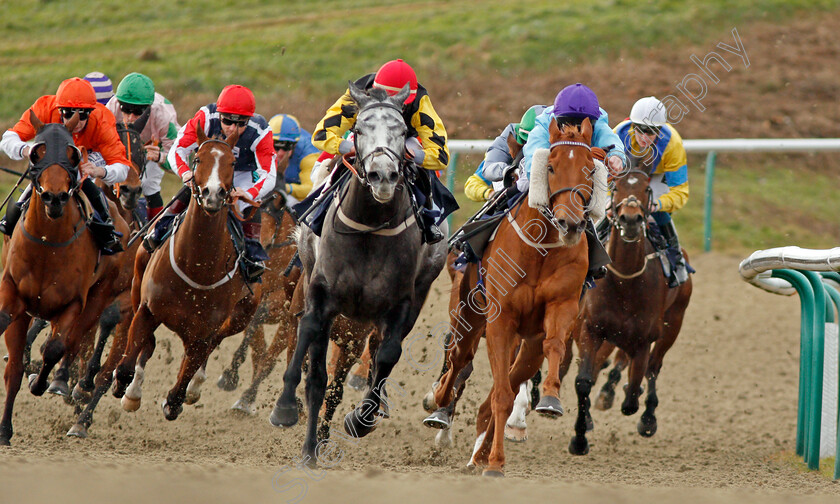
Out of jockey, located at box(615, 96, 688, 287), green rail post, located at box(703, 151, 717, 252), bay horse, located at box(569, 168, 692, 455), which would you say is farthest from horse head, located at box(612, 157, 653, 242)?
green rail post, located at box(703, 151, 717, 252)

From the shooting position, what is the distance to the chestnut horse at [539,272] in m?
5.79

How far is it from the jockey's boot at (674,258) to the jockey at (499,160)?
1507mm

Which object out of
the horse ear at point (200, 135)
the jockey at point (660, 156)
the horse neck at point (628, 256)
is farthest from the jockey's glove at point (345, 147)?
the jockey at point (660, 156)

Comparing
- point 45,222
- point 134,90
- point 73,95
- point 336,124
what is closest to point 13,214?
point 45,222

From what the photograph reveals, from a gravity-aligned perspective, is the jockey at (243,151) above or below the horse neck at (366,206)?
above

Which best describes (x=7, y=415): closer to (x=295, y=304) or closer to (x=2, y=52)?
(x=295, y=304)

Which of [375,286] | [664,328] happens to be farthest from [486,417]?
[664,328]

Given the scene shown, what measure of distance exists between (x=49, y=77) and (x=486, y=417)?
15885 millimetres

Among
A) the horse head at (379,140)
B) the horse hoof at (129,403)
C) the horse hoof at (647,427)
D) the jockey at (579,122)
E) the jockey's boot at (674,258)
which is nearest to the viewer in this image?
the horse head at (379,140)

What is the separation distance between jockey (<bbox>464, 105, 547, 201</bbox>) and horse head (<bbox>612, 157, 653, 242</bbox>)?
2.73 ft

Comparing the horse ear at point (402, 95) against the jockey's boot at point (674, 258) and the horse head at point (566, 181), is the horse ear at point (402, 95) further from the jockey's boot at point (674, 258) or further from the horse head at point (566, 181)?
the jockey's boot at point (674, 258)

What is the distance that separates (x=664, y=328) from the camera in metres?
8.87

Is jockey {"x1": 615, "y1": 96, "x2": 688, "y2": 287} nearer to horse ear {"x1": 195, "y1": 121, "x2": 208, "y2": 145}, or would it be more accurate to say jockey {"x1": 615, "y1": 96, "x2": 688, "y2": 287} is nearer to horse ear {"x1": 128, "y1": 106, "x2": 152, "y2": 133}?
horse ear {"x1": 195, "y1": 121, "x2": 208, "y2": 145}

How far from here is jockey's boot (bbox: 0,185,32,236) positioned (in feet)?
23.1
